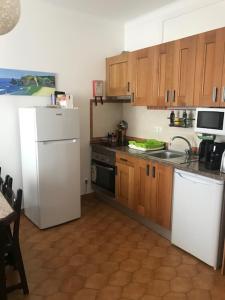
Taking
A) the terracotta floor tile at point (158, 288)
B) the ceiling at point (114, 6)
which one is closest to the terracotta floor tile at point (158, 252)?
the terracotta floor tile at point (158, 288)

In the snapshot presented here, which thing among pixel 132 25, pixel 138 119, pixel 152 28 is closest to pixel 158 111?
pixel 138 119

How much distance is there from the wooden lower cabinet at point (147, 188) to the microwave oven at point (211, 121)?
20.9 inches

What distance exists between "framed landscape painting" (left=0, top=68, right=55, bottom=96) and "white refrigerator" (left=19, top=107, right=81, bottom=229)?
1.01ft

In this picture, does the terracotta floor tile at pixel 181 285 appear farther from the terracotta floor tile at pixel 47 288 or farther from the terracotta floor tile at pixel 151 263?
the terracotta floor tile at pixel 47 288

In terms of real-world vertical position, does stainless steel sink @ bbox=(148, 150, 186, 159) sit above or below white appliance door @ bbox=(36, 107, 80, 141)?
below

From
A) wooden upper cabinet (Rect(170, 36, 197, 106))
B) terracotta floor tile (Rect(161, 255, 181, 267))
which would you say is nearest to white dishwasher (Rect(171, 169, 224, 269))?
terracotta floor tile (Rect(161, 255, 181, 267))

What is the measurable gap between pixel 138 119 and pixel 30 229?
7.18 feet

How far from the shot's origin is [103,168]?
12.5ft

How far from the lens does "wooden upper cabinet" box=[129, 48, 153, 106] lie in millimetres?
3205

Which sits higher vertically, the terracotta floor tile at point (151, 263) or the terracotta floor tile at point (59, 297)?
the terracotta floor tile at point (59, 297)

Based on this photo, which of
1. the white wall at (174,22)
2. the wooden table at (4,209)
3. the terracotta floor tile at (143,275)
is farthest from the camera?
the white wall at (174,22)

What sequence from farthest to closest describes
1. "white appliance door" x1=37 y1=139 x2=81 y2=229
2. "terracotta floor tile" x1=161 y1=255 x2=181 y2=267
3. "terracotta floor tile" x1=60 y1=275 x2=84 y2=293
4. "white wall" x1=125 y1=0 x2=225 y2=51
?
1. "white appliance door" x1=37 y1=139 x2=81 y2=229
2. "white wall" x1=125 y1=0 x2=225 y2=51
3. "terracotta floor tile" x1=161 y1=255 x2=181 y2=267
4. "terracotta floor tile" x1=60 y1=275 x2=84 y2=293

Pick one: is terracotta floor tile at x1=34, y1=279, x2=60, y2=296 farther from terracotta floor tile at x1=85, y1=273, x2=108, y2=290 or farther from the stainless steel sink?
the stainless steel sink

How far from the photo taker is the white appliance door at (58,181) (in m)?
3.02
